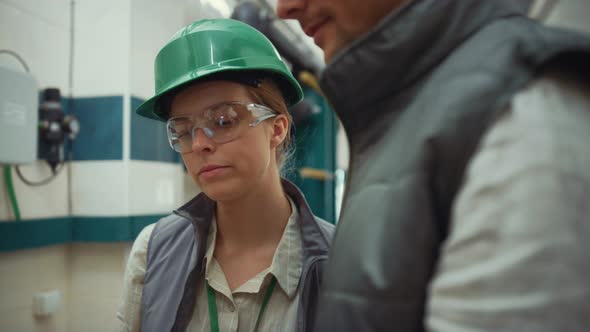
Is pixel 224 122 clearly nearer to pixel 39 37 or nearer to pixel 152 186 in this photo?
pixel 152 186

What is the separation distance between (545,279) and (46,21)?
2052mm

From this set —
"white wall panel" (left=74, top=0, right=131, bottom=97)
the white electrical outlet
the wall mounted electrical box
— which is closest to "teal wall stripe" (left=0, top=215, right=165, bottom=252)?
the white electrical outlet

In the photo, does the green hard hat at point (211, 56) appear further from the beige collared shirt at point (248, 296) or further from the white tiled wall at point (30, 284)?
the white tiled wall at point (30, 284)

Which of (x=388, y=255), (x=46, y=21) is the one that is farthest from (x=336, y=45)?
(x=46, y=21)

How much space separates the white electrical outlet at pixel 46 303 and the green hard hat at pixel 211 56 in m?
1.14

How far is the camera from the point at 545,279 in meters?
0.31

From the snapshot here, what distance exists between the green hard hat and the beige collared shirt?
47 centimetres

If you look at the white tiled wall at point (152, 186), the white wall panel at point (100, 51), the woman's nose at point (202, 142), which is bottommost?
the white tiled wall at point (152, 186)

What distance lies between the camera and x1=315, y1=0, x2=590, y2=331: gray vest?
38cm

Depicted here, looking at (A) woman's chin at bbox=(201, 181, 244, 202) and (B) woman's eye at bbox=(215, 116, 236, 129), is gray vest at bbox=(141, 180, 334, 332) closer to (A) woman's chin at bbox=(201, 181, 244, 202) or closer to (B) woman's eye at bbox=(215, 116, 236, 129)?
(A) woman's chin at bbox=(201, 181, 244, 202)

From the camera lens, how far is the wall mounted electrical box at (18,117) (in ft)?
4.56

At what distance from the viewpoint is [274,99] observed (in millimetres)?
1109

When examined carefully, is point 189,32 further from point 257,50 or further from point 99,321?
point 99,321

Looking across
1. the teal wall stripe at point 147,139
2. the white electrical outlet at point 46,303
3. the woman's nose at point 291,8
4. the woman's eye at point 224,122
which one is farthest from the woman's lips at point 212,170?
the white electrical outlet at point 46,303
